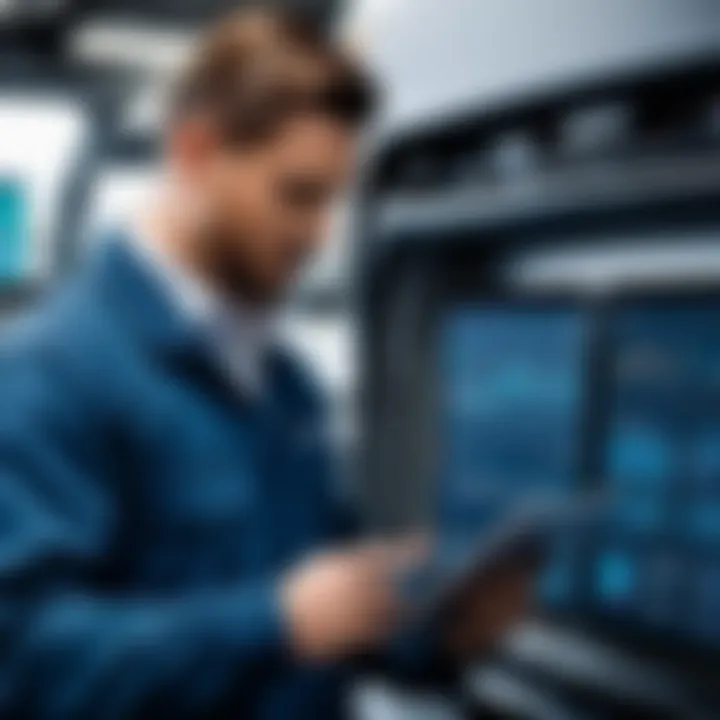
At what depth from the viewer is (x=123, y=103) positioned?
2674 millimetres

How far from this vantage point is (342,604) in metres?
1.14

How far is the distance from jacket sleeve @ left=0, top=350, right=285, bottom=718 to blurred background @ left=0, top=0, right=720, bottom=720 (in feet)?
Result: 0.62

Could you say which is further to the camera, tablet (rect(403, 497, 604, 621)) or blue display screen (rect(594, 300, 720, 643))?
blue display screen (rect(594, 300, 720, 643))

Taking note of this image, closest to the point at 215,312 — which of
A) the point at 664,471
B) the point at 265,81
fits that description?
the point at 265,81

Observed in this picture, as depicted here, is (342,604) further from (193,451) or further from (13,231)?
(13,231)

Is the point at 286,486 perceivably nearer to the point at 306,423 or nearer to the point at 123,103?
the point at 306,423

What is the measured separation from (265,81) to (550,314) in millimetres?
750

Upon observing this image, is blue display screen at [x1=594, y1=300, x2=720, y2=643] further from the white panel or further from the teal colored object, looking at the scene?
the teal colored object

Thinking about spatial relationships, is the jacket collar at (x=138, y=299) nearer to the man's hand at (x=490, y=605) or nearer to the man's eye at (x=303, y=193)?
the man's eye at (x=303, y=193)

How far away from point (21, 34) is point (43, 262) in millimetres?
863

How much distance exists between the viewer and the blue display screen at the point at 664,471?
1.59 meters

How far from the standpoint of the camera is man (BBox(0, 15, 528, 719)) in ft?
3.58

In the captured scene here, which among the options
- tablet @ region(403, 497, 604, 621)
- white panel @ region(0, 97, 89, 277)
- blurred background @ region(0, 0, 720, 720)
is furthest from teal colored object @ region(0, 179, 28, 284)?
tablet @ region(403, 497, 604, 621)

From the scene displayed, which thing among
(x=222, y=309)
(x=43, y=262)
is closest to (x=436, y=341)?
(x=222, y=309)
